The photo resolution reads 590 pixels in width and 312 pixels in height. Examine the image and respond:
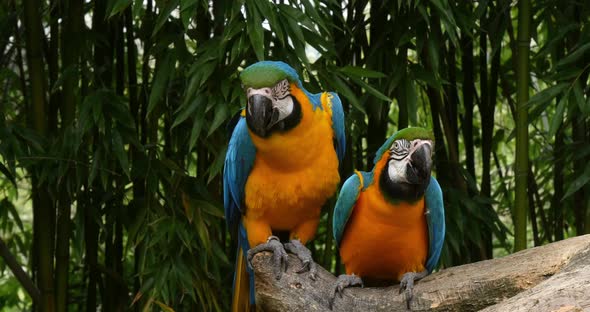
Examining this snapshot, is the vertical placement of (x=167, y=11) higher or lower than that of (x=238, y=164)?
higher

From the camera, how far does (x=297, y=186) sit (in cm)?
253

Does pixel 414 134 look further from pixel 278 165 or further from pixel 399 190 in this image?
pixel 278 165

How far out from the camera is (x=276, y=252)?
95.1 inches

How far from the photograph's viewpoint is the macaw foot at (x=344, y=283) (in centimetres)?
238

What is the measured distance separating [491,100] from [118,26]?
1.57m

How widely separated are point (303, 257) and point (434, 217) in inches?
15.8

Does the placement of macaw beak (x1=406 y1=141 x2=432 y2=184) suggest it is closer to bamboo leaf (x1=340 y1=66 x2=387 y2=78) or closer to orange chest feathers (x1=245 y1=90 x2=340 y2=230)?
orange chest feathers (x1=245 y1=90 x2=340 y2=230)

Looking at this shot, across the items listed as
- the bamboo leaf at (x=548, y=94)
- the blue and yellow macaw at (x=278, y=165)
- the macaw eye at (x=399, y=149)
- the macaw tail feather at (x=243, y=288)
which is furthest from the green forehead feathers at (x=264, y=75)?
the bamboo leaf at (x=548, y=94)

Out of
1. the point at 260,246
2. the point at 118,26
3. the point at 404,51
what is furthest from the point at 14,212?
the point at 404,51

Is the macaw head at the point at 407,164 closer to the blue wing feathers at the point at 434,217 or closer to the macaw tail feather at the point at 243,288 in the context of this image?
the blue wing feathers at the point at 434,217

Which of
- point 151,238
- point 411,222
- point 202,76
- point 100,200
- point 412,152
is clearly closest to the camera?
point 412,152

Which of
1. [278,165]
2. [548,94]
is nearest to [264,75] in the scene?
[278,165]

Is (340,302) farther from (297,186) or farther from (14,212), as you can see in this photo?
(14,212)

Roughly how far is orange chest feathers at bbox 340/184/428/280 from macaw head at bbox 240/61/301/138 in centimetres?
32
